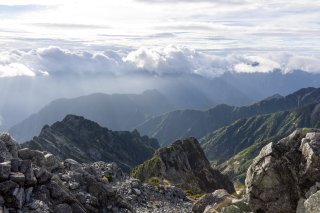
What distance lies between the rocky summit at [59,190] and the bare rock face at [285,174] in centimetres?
2152

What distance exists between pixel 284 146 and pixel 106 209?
26774 mm

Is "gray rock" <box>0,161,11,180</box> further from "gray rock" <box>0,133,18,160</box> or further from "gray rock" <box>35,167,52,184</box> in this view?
"gray rock" <box>0,133,18,160</box>

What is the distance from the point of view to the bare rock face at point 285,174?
125 ft

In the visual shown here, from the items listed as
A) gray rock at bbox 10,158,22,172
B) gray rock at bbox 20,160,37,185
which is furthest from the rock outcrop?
gray rock at bbox 10,158,22,172

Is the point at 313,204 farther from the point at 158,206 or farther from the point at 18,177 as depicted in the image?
the point at 158,206

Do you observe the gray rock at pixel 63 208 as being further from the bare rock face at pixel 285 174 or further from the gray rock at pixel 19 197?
the bare rock face at pixel 285 174

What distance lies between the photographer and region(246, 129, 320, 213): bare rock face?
1500 inches

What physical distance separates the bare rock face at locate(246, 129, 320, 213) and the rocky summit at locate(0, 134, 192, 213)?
21.5m

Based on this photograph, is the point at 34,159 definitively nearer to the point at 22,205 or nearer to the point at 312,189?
the point at 22,205

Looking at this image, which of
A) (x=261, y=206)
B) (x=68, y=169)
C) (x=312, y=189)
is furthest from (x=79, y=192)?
(x=312, y=189)

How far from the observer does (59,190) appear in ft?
163

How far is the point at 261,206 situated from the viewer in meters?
39.9

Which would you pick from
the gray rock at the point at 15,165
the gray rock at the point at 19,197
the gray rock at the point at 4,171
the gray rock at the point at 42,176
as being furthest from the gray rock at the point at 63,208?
the gray rock at the point at 4,171

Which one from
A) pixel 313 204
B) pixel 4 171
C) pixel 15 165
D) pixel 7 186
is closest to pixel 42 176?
pixel 15 165
